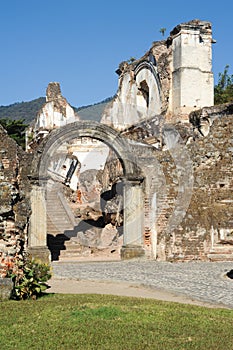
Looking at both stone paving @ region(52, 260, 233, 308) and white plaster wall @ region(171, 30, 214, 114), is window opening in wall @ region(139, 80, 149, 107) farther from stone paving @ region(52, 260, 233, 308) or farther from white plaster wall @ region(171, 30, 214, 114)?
stone paving @ region(52, 260, 233, 308)

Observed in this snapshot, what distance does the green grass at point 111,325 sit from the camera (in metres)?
6.16

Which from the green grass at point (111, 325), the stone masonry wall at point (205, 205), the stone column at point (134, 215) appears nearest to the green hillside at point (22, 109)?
the stone column at point (134, 215)

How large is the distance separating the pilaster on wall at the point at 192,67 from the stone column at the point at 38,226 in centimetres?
1566

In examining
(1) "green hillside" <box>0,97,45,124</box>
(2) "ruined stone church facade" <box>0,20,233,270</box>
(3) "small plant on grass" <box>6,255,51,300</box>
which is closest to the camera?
(3) "small plant on grass" <box>6,255,51,300</box>

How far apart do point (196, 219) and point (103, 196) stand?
40.6 ft

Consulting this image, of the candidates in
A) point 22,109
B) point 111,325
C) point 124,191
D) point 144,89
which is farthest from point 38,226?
point 22,109

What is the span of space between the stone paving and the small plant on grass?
2596mm

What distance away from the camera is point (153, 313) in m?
7.81

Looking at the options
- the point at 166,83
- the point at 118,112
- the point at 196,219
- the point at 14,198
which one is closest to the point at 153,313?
the point at 14,198

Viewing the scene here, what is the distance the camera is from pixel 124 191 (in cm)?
1820

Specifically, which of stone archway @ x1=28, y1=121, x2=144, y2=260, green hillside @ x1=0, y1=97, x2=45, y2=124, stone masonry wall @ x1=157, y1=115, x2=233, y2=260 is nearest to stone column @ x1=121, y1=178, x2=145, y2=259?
stone archway @ x1=28, y1=121, x2=144, y2=260

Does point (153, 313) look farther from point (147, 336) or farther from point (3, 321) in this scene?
point (3, 321)

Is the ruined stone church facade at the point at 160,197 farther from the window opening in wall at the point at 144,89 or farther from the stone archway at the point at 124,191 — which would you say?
the window opening in wall at the point at 144,89

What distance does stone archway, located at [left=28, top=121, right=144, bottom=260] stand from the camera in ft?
57.5
